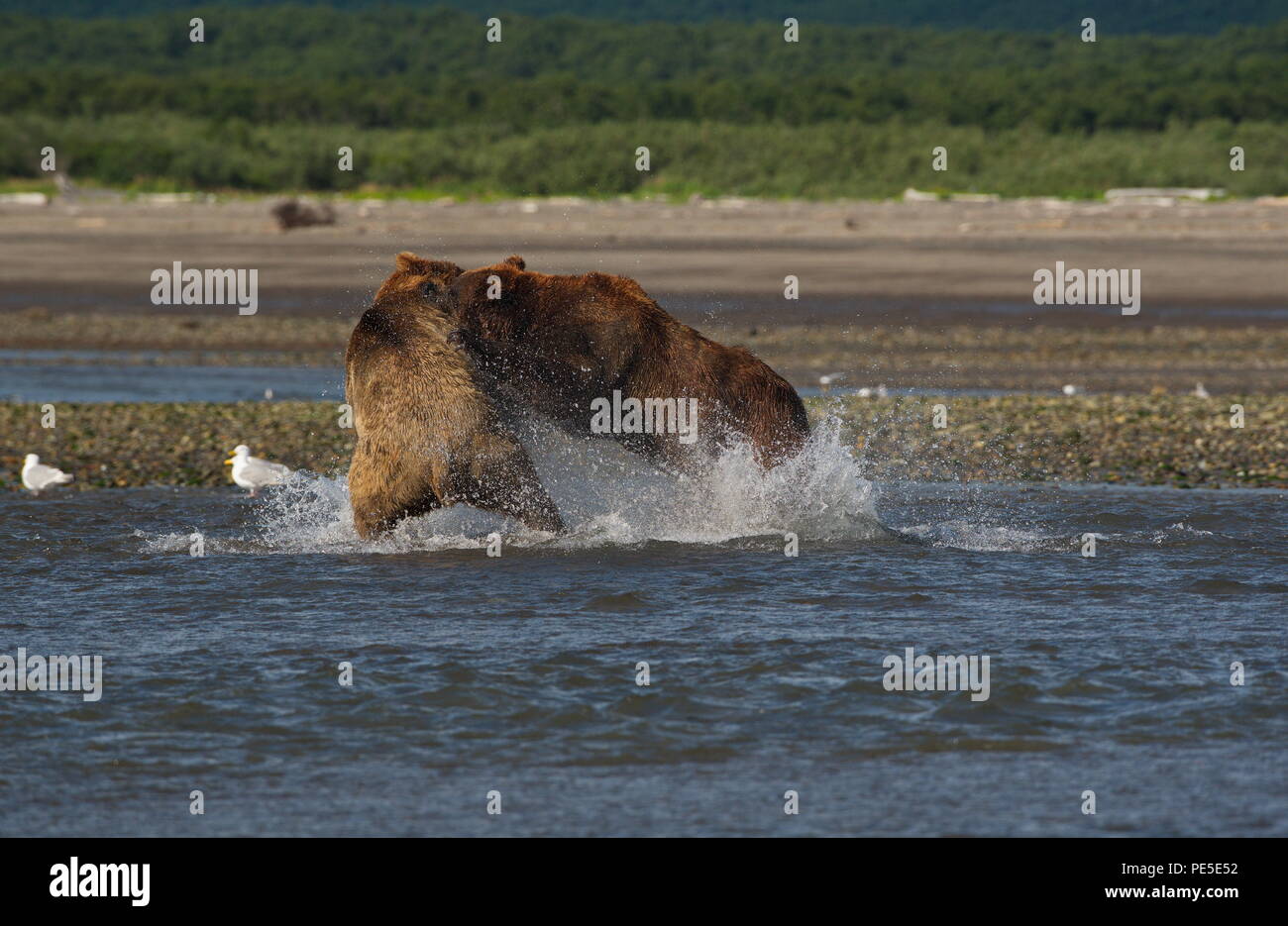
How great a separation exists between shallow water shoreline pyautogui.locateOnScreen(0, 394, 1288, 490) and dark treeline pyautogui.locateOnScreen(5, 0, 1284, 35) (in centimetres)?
12234

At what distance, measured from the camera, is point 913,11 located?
146625 mm

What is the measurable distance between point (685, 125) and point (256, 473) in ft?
165

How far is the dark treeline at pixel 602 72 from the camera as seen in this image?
6688cm

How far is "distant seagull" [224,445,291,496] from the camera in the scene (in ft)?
42.9

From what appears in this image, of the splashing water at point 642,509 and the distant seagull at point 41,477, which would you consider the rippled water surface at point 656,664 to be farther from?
the distant seagull at point 41,477

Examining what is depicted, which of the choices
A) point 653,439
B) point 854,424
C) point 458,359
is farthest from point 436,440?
point 854,424

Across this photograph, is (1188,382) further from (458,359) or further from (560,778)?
(560,778)

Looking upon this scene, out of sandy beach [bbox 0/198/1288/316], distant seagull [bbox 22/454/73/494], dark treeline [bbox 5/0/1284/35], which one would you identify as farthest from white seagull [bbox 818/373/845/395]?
dark treeline [bbox 5/0/1284/35]

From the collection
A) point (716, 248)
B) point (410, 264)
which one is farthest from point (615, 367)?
point (716, 248)

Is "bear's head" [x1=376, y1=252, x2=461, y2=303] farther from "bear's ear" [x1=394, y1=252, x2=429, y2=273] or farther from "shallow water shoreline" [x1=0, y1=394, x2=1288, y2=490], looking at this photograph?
"shallow water shoreline" [x1=0, y1=394, x2=1288, y2=490]

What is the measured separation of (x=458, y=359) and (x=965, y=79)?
70291mm

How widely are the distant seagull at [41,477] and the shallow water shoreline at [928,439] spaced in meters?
0.53

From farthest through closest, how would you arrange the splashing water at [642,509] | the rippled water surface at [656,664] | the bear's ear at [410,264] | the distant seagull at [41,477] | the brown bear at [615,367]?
the distant seagull at [41,477] < the splashing water at [642,509] < the bear's ear at [410,264] < the brown bear at [615,367] < the rippled water surface at [656,664]

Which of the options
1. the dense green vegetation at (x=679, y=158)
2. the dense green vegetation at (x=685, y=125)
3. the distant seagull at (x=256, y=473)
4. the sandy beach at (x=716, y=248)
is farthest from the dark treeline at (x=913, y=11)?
the distant seagull at (x=256, y=473)
